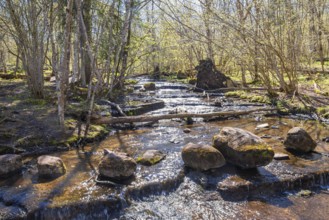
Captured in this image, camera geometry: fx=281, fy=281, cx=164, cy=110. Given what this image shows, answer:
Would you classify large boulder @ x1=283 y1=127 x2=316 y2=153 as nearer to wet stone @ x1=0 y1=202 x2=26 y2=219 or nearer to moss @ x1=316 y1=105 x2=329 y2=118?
moss @ x1=316 y1=105 x2=329 y2=118

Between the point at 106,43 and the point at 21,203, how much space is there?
390 inches

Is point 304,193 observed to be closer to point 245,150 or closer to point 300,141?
point 245,150

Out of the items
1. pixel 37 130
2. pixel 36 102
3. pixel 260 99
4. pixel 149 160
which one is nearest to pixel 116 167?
pixel 149 160

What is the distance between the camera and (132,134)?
28.1 feet

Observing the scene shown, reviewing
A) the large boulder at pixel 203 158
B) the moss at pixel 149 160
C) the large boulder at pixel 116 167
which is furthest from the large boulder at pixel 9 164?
the large boulder at pixel 203 158

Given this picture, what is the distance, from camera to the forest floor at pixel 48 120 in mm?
7039

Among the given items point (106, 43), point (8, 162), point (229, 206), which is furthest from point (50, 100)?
point (229, 206)

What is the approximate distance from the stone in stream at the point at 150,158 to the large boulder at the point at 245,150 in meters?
1.38

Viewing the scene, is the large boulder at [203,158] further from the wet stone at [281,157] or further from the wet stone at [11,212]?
the wet stone at [11,212]

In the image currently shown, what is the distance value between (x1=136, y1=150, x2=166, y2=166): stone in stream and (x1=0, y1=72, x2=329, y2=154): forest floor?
2.07 metres

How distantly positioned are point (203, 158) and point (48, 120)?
5.06 metres

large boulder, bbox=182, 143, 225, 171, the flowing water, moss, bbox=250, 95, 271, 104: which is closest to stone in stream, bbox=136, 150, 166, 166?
the flowing water

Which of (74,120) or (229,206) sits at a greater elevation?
(74,120)

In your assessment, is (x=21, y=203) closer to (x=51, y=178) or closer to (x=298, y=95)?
(x=51, y=178)
